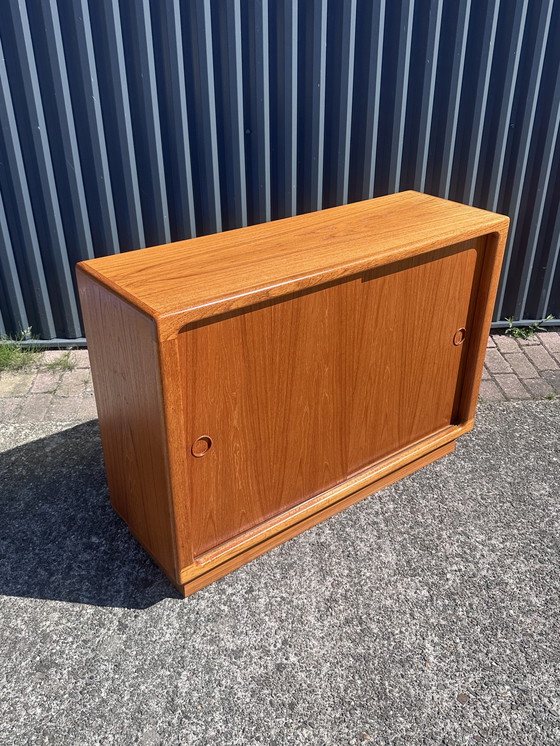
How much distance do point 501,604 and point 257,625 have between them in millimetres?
812

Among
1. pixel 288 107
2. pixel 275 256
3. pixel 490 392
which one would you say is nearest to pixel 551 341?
pixel 490 392

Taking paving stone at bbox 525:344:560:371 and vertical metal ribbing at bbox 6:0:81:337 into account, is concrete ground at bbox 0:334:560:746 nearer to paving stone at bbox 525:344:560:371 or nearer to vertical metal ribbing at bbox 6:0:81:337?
paving stone at bbox 525:344:560:371

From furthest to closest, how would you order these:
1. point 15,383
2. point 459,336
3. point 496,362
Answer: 1. point 496,362
2. point 15,383
3. point 459,336

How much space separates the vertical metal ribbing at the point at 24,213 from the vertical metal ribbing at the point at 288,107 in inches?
51.6

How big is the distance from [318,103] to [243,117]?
0.38m

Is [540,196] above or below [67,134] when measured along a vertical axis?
below

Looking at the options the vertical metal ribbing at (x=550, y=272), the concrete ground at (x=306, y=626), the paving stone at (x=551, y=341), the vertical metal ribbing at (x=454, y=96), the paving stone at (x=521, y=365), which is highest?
the vertical metal ribbing at (x=454, y=96)

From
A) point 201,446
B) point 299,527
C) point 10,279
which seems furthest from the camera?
point 10,279

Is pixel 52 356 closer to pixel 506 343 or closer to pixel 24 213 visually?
pixel 24 213

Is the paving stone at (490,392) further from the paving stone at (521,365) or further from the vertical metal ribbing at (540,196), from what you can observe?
the vertical metal ribbing at (540,196)

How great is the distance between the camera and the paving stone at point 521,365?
3.52 metres

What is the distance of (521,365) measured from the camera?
3.60 metres

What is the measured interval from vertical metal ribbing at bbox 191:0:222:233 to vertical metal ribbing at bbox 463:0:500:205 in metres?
1.36

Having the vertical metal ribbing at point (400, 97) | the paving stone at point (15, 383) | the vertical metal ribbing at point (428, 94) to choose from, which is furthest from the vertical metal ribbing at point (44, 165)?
the vertical metal ribbing at point (428, 94)
